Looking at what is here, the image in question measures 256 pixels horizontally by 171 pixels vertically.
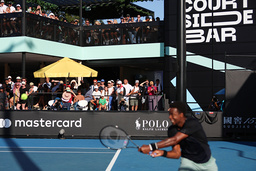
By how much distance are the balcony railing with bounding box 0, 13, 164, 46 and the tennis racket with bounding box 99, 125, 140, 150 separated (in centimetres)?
2072

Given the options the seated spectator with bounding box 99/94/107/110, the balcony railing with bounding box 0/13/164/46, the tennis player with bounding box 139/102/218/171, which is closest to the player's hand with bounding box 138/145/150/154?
the tennis player with bounding box 139/102/218/171

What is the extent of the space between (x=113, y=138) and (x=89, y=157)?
6784 millimetres

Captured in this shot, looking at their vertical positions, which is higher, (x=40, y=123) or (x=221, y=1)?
(x=221, y=1)

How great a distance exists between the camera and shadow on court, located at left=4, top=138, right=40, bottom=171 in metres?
10.7

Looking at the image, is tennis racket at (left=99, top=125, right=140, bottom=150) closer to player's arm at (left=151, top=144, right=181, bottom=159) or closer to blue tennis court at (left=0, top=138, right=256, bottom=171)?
player's arm at (left=151, top=144, right=181, bottom=159)

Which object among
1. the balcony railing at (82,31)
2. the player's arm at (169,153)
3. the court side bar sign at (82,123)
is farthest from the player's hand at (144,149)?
the balcony railing at (82,31)

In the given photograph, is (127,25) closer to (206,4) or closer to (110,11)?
(206,4)

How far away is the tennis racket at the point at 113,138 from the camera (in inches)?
230

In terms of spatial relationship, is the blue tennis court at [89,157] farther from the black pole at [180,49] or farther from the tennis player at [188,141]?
the tennis player at [188,141]

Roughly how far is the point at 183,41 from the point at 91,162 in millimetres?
5592

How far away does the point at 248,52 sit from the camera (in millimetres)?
25078

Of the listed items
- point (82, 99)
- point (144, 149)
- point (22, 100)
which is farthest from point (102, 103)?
point (144, 149)

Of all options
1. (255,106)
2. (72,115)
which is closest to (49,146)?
(72,115)

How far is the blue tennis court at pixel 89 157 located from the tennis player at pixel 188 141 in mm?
5044
